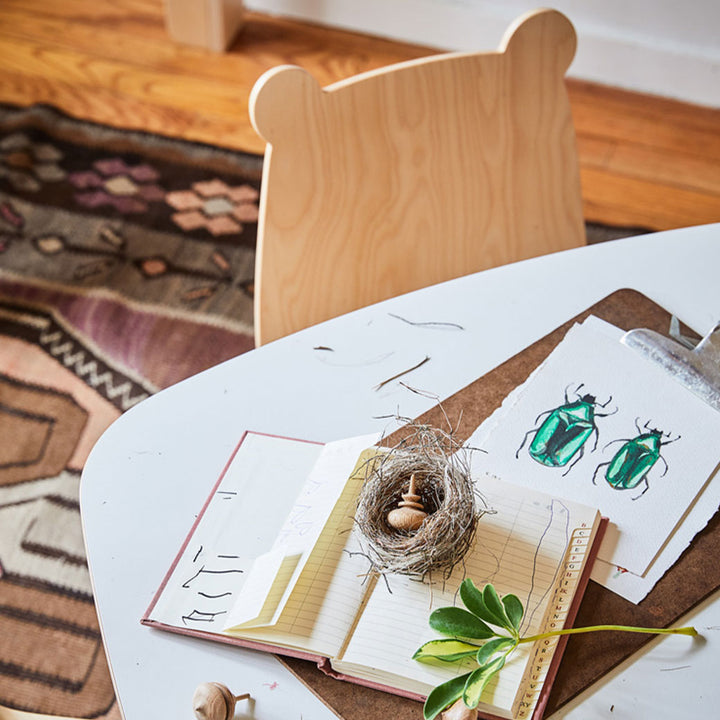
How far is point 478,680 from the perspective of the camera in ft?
1.95

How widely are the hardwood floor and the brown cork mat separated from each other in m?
1.27

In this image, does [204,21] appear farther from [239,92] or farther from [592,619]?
[592,619]

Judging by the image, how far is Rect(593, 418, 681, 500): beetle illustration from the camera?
76 centimetres

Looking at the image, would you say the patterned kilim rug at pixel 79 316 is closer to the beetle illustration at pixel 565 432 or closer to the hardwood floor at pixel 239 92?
the hardwood floor at pixel 239 92

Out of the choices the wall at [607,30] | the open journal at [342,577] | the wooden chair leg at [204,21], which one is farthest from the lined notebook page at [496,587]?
the wooden chair leg at [204,21]

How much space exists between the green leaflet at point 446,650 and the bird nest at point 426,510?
0.20ft

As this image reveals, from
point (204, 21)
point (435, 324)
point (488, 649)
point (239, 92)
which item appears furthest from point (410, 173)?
point (204, 21)

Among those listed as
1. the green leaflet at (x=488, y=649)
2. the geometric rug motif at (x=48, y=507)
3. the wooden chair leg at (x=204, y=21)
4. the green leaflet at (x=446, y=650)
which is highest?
the green leaflet at (x=488, y=649)

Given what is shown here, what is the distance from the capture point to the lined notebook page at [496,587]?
641 millimetres

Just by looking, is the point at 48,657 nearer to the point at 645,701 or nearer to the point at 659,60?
the point at 645,701

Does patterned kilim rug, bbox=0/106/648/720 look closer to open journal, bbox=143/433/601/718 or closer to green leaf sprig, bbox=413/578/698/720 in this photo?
open journal, bbox=143/433/601/718

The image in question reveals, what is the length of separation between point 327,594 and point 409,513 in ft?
0.30

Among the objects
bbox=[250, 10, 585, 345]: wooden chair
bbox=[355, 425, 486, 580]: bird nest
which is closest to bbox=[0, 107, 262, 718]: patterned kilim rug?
bbox=[250, 10, 585, 345]: wooden chair

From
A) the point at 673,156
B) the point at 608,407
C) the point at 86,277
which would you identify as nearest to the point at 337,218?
the point at 608,407
